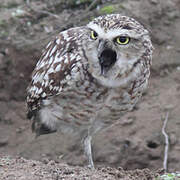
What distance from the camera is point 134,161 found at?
18.9 feet

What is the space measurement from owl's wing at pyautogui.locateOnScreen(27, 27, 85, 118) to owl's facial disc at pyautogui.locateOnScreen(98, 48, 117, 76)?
0.26m

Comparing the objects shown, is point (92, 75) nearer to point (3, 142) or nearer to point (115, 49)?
point (115, 49)

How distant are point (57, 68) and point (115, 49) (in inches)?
29.0

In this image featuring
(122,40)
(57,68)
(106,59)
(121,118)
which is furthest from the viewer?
(121,118)

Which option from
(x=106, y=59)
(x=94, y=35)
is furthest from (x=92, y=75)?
(x=94, y=35)

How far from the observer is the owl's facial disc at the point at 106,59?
3580mm

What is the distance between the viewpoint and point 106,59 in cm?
370

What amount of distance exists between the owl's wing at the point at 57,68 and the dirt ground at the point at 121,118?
1655mm

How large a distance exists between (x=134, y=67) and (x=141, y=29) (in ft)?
1.17

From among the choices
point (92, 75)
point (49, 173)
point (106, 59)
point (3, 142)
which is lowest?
point (3, 142)

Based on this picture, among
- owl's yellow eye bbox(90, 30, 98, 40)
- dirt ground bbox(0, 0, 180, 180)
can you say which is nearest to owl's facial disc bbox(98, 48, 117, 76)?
owl's yellow eye bbox(90, 30, 98, 40)

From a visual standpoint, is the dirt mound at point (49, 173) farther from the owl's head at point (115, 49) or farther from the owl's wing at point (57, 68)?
the owl's head at point (115, 49)

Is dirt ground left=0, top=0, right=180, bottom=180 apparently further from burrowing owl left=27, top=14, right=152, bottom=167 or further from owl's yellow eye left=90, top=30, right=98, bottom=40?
owl's yellow eye left=90, top=30, right=98, bottom=40

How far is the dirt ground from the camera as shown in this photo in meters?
5.81
